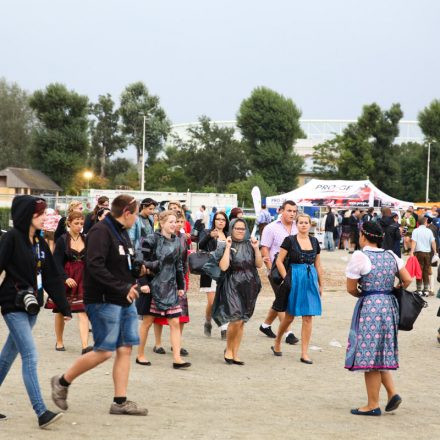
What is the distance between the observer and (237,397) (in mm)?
7633

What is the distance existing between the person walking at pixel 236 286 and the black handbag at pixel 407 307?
2.57 metres

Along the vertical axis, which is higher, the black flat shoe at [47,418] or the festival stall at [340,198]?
the festival stall at [340,198]

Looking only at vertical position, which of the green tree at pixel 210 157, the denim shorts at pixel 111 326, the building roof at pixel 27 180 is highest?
the green tree at pixel 210 157

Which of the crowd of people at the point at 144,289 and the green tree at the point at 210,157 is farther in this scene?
the green tree at the point at 210,157

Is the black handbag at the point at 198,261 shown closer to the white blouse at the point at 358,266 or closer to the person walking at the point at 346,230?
the white blouse at the point at 358,266

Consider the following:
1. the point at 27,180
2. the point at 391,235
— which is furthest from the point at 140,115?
the point at 391,235

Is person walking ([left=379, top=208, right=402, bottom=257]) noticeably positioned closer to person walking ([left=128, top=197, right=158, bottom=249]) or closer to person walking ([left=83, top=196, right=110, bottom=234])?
person walking ([left=83, top=196, right=110, bottom=234])

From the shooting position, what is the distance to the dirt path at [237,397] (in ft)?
20.7

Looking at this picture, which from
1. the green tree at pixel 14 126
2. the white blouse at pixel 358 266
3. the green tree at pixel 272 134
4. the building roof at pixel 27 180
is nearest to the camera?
the white blouse at pixel 358 266

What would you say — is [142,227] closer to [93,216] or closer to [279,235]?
[93,216]

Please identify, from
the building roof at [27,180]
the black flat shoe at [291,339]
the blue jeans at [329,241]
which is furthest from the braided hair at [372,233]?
the building roof at [27,180]

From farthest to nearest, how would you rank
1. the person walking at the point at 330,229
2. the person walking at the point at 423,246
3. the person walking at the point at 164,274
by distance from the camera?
the person walking at the point at 330,229, the person walking at the point at 423,246, the person walking at the point at 164,274

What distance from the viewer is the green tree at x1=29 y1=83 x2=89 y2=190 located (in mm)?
63688

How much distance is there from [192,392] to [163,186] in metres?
71.9
